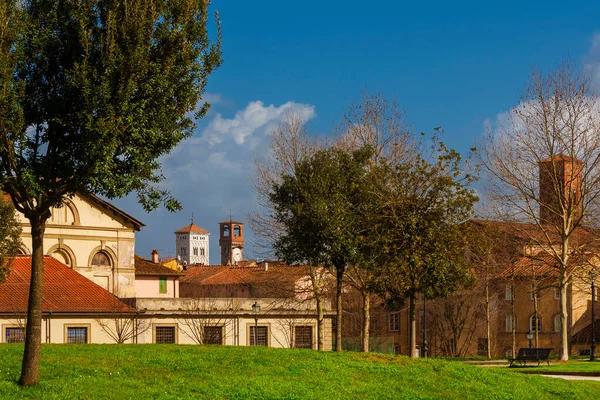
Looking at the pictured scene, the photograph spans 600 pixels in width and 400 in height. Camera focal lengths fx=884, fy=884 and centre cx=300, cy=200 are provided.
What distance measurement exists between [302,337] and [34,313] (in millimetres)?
38407

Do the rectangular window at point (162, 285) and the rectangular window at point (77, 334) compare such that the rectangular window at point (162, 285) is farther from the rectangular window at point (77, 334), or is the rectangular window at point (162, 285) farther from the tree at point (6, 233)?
the tree at point (6, 233)

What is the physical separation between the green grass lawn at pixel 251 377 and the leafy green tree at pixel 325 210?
26.0ft

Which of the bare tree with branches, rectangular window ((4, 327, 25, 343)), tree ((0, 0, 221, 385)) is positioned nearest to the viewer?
tree ((0, 0, 221, 385))

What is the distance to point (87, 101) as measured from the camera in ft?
52.0

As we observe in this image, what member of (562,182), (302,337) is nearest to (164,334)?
(302,337)

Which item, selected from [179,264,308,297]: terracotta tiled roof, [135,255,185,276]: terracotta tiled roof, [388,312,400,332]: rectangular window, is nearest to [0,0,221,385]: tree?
[179,264,308,297]: terracotta tiled roof

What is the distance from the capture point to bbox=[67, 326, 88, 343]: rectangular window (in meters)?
46.2

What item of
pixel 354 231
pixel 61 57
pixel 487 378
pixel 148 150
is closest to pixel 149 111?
pixel 148 150

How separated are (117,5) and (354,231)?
16388mm

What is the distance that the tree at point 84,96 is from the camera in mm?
15930

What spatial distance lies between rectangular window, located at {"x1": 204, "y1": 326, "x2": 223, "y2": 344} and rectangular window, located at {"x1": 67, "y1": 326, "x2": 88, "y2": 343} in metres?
7.21

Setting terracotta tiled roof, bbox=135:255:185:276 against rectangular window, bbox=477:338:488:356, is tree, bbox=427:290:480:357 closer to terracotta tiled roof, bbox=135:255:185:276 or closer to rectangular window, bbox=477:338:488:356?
rectangular window, bbox=477:338:488:356

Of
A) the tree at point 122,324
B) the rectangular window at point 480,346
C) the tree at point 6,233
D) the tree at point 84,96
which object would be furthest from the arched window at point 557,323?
the tree at point 84,96

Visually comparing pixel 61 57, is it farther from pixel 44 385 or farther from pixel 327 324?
pixel 327 324
